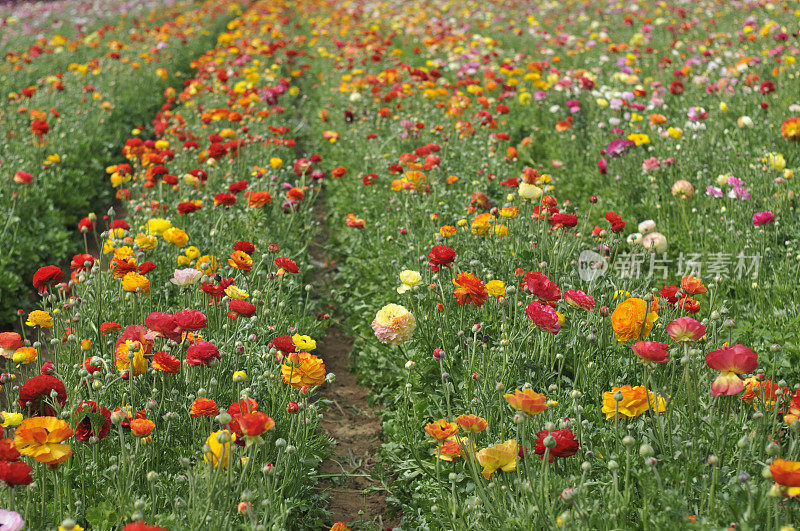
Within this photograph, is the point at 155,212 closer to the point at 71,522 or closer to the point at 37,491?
the point at 37,491

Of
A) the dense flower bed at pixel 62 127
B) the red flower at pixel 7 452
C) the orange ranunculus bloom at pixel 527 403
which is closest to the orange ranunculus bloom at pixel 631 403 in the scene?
the orange ranunculus bloom at pixel 527 403

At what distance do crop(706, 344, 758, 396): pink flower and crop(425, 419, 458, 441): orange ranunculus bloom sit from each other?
83 centimetres

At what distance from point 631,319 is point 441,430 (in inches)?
30.1

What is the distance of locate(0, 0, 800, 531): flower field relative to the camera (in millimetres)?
2160

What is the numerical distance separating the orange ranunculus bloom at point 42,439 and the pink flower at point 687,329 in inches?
76.0

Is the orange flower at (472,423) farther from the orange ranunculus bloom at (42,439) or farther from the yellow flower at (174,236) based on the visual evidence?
the yellow flower at (174,236)

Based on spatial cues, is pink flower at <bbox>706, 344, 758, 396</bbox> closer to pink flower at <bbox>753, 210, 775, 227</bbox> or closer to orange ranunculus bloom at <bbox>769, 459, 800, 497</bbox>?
orange ranunculus bloom at <bbox>769, 459, 800, 497</bbox>

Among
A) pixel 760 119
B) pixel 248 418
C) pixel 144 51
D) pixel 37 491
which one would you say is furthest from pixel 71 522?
pixel 144 51

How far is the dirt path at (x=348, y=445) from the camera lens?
2.90m

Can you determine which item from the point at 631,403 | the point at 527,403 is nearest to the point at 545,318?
the point at 631,403

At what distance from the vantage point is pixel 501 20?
475 inches

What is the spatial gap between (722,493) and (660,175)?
3324 mm

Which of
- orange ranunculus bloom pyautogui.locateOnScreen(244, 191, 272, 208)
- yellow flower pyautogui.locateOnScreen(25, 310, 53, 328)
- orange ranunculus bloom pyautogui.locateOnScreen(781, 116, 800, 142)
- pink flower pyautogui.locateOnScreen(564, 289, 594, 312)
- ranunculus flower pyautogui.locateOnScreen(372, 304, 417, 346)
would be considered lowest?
orange ranunculus bloom pyautogui.locateOnScreen(781, 116, 800, 142)

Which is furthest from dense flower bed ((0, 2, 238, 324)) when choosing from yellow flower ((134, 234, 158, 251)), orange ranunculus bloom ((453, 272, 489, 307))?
orange ranunculus bloom ((453, 272, 489, 307))
